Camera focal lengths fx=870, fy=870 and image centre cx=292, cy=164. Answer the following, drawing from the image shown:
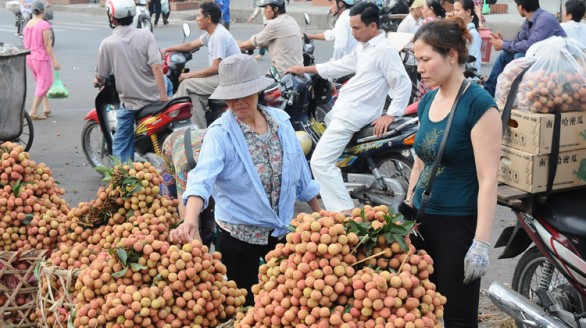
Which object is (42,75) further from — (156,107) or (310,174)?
(310,174)

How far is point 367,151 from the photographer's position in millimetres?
6895

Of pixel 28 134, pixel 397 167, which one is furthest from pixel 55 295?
pixel 28 134

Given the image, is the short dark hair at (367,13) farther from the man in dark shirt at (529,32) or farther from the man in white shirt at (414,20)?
the man in white shirt at (414,20)

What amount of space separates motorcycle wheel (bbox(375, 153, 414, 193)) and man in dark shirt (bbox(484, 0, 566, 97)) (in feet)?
8.44

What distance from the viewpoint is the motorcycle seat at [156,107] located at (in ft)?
25.3

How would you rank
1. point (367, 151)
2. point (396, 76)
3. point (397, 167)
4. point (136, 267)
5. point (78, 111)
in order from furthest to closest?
point (78, 111), point (397, 167), point (367, 151), point (396, 76), point (136, 267)

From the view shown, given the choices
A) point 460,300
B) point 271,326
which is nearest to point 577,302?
point 460,300

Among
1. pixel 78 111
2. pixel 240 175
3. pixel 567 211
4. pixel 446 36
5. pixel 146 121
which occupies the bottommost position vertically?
pixel 78 111

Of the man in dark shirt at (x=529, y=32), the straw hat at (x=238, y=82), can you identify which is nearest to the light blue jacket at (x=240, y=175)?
the straw hat at (x=238, y=82)

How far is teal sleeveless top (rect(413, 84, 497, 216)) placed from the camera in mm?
3738

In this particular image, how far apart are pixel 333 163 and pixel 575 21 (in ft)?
12.6

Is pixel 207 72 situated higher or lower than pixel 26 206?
lower

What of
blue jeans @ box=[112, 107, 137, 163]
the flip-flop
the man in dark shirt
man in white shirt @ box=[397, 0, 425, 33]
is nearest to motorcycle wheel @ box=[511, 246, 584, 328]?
blue jeans @ box=[112, 107, 137, 163]

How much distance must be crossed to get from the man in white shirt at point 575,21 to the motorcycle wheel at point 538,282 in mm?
4772
